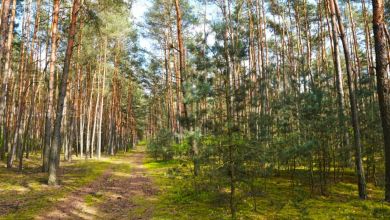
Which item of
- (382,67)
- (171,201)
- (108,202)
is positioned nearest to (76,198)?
(108,202)

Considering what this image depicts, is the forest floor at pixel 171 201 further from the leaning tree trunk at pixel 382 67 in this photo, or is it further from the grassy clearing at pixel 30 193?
the leaning tree trunk at pixel 382 67

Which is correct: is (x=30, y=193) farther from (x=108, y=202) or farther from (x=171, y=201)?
(x=171, y=201)

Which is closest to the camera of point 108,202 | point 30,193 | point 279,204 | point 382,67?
point 382,67

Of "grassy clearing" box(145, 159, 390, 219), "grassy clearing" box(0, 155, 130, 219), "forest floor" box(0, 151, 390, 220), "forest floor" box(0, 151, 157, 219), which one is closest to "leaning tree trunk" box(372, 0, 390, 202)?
"grassy clearing" box(145, 159, 390, 219)

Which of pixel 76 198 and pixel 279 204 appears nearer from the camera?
pixel 279 204

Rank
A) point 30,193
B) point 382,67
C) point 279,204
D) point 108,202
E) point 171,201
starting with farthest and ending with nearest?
point 30,193
point 171,201
point 108,202
point 279,204
point 382,67

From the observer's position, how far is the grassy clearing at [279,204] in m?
9.22

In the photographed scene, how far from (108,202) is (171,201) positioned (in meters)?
2.27

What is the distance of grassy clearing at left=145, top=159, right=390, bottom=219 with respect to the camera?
922cm

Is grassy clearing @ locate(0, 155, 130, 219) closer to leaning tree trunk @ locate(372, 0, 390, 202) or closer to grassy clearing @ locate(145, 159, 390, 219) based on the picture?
grassy clearing @ locate(145, 159, 390, 219)

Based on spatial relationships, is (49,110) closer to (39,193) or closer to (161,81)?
(39,193)

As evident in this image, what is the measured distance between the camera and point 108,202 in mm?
11219

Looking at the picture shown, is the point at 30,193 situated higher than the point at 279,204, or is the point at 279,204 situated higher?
the point at 30,193

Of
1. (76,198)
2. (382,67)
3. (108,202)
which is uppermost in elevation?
(382,67)
